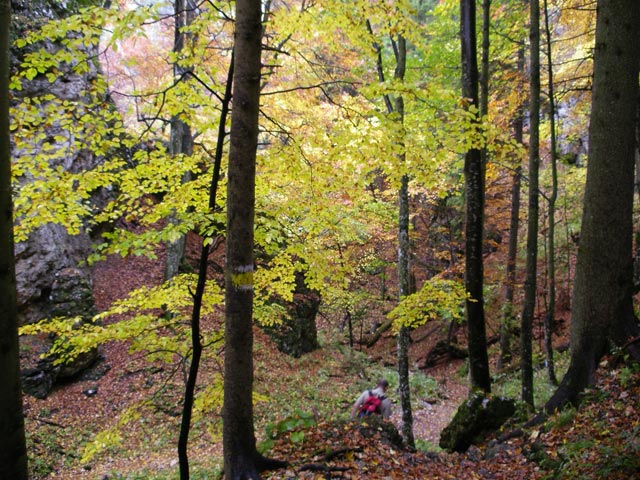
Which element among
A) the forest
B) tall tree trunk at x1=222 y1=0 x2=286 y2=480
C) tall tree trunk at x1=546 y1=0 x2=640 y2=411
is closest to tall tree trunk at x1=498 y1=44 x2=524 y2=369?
the forest

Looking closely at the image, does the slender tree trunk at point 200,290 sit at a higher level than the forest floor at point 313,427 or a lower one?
higher

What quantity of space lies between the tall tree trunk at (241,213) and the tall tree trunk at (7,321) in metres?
1.58

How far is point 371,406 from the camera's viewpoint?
696 centimetres

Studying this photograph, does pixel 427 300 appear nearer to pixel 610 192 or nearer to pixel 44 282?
pixel 610 192

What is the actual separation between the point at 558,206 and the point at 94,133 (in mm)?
17202

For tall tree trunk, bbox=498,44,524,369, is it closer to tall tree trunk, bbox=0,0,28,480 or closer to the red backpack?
the red backpack

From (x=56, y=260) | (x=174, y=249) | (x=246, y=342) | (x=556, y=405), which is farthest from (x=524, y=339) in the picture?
(x=56, y=260)

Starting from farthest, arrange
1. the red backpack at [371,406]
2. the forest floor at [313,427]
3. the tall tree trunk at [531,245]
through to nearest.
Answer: the tall tree trunk at [531,245]
the red backpack at [371,406]
the forest floor at [313,427]

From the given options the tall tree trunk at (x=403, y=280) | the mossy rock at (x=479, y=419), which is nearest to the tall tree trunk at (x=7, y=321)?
the mossy rock at (x=479, y=419)

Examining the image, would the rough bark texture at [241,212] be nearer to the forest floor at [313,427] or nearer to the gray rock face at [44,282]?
the forest floor at [313,427]

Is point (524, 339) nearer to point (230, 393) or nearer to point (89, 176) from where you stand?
point (230, 393)

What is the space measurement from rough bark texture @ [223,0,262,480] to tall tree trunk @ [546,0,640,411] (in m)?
4.28

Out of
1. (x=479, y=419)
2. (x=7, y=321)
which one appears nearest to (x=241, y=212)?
(x=7, y=321)

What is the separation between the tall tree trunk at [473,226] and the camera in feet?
23.5
